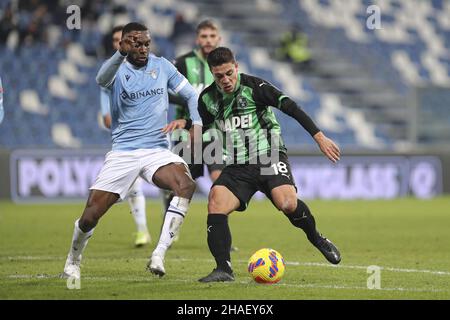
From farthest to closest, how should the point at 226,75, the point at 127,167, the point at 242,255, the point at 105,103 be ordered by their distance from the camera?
the point at 105,103 < the point at 242,255 < the point at 127,167 < the point at 226,75

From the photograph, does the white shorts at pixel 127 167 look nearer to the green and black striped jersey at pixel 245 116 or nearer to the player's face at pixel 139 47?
the green and black striped jersey at pixel 245 116

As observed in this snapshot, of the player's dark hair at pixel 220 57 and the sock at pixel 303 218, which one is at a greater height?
the player's dark hair at pixel 220 57

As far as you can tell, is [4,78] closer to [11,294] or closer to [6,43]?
[6,43]

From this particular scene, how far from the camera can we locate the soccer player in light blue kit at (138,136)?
780cm

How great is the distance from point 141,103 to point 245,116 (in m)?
0.86

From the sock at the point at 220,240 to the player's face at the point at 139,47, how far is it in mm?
1385

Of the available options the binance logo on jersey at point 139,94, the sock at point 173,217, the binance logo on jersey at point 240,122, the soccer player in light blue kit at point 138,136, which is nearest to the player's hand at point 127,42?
the soccer player in light blue kit at point 138,136

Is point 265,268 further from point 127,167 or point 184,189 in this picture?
point 127,167

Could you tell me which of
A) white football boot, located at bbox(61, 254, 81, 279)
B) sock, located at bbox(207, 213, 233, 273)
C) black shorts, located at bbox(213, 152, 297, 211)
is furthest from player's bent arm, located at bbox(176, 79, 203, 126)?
white football boot, located at bbox(61, 254, 81, 279)

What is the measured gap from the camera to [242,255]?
10094 mm

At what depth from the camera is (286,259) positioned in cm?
970

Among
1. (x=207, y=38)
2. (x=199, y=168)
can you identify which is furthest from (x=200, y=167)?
(x=207, y=38)
